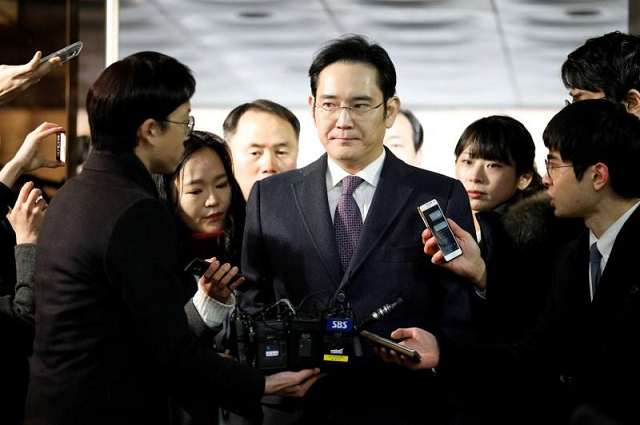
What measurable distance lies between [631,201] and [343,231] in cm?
68

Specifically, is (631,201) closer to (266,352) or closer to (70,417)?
(266,352)

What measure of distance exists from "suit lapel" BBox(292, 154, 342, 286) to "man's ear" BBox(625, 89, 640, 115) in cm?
89

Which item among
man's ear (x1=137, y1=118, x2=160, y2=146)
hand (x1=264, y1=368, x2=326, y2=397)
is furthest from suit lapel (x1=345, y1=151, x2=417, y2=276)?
man's ear (x1=137, y1=118, x2=160, y2=146)

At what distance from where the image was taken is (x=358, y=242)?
2.14 m

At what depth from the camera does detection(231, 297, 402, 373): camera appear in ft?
6.37

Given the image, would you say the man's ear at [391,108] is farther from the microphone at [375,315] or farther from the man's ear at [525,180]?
the man's ear at [525,180]

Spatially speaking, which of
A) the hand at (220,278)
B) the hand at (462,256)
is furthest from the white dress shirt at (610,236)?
the hand at (220,278)

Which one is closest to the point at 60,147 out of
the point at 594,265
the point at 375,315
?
the point at 375,315

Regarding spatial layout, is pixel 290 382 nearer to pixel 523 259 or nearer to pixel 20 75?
pixel 523 259

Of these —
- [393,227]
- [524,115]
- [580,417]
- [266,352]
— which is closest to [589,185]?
[393,227]

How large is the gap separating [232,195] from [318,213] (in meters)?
0.61

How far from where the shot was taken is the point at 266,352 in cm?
195

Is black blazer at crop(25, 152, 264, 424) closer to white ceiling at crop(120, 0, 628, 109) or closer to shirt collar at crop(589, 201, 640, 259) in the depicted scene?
shirt collar at crop(589, 201, 640, 259)

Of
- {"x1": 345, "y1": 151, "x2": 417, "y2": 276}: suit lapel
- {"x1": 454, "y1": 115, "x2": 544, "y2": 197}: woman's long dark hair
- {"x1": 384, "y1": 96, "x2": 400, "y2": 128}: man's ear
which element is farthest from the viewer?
{"x1": 454, "y1": 115, "x2": 544, "y2": 197}: woman's long dark hair
